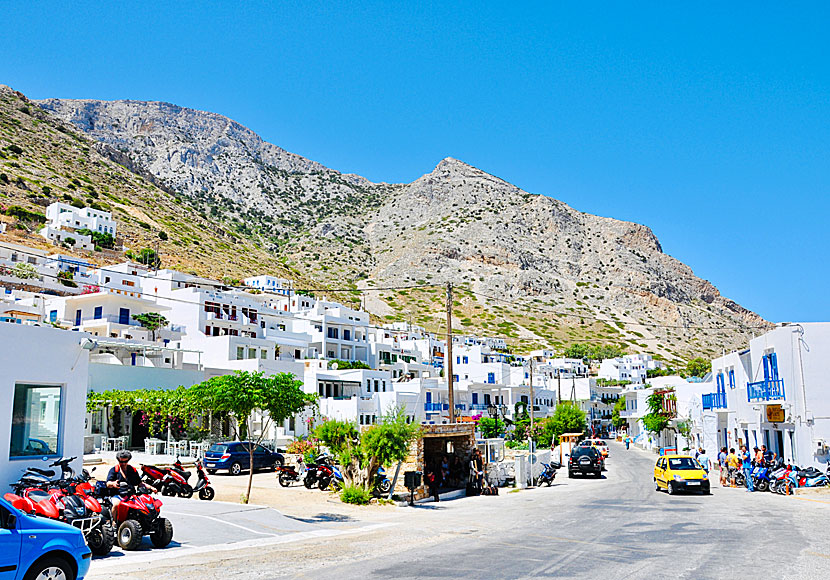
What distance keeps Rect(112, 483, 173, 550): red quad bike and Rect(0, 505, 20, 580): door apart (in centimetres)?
471

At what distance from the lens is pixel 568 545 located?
15250mm

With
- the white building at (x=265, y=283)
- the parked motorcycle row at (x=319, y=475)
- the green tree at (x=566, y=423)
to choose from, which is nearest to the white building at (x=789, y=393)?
the parked motorcycle row at (x=319, y=475)

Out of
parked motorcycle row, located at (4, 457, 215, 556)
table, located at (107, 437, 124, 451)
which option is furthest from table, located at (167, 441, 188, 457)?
parked motorcycle row, located at (4, 457, 215, 556)

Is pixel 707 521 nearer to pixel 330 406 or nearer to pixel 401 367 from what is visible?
pixel 330 406

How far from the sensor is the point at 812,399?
3167cm

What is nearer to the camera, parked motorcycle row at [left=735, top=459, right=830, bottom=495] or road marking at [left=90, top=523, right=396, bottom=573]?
road marking at [left=90, top=523, right=396, bottom=573]

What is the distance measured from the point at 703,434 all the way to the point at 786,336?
19.2 m

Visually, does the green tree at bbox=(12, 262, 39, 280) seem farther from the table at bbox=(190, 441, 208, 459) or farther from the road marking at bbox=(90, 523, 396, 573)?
the road marking at bbox=(90, 523, 396, 573)

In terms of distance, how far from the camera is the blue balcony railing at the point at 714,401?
45844mm

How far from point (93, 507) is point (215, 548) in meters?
2.83

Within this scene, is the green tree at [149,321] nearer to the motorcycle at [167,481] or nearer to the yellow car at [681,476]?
the motorcycle at [167,481]

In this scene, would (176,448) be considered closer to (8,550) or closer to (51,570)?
(51,570)

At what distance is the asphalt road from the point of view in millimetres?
12039

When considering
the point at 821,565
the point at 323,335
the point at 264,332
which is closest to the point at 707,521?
the point at 821,565
